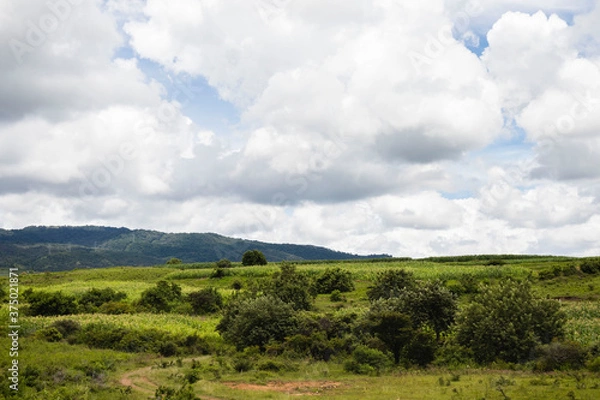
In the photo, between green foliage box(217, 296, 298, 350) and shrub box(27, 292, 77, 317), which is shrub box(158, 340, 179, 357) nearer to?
green foliage box(217, 296, 298, 350)

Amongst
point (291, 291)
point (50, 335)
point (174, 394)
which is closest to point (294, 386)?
point (174, 394)

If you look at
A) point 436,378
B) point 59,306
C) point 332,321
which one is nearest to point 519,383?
point 436,378

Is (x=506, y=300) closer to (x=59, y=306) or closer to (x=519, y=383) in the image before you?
(x=519, y=383)

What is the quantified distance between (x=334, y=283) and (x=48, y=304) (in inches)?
1762

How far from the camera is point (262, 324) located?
47469mm

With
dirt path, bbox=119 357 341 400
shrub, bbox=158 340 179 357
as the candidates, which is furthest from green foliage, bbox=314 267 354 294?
dirt path, bbox=119 357 341 400

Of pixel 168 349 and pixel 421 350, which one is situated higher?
pixel 421 350

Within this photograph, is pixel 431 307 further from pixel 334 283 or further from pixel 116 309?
pixel 116 309

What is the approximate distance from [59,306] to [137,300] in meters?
12.0

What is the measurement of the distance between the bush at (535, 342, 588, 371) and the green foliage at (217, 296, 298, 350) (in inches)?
856

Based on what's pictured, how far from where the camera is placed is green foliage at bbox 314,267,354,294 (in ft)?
285

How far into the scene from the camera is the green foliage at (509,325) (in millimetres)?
36188

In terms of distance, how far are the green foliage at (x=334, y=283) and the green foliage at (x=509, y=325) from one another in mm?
47683

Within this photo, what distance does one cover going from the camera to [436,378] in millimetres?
30453
